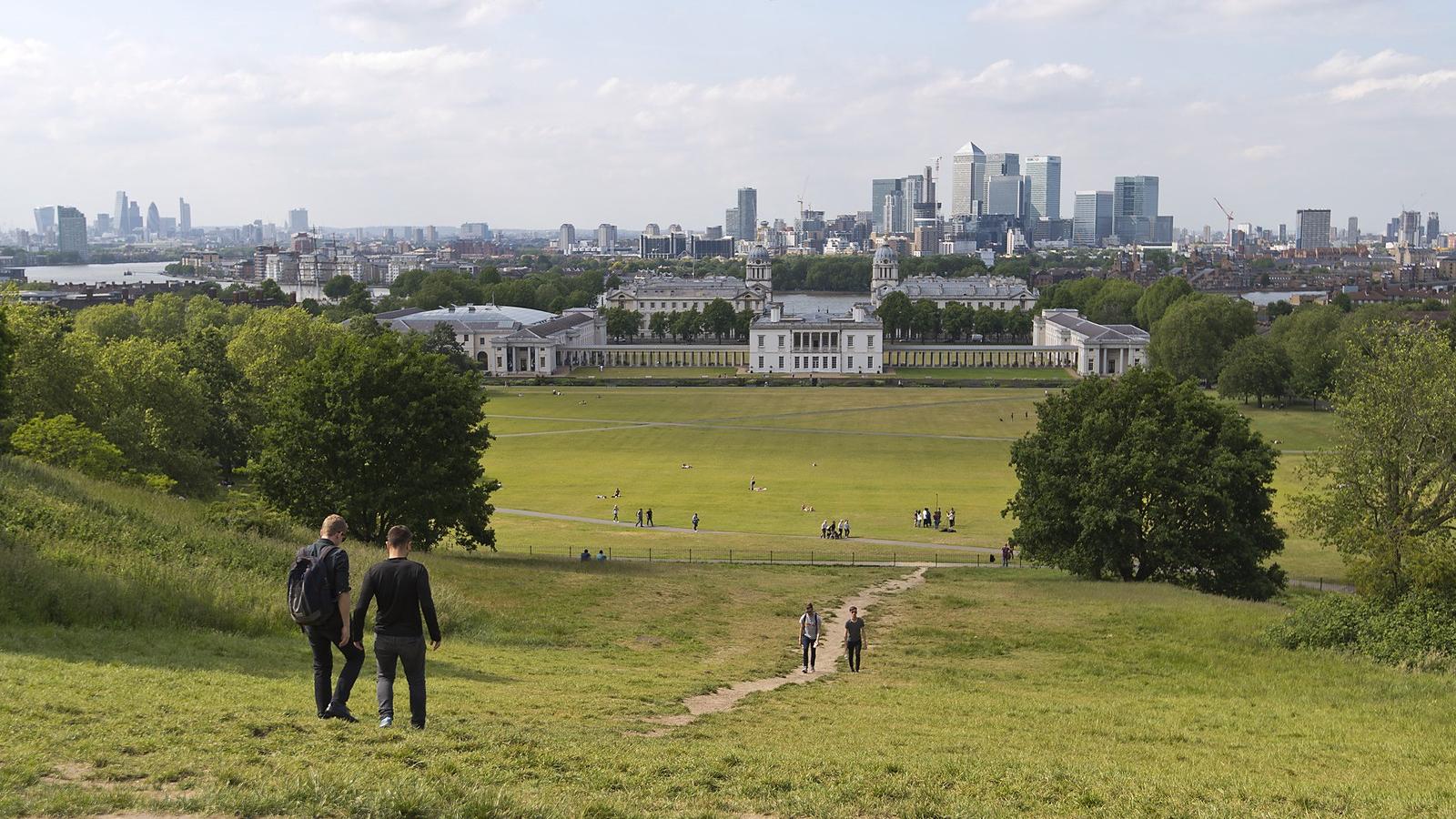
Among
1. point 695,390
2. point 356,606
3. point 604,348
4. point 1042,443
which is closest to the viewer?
point 356,606

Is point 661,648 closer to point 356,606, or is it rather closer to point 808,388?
point 356,606

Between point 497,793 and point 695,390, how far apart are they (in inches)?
4052

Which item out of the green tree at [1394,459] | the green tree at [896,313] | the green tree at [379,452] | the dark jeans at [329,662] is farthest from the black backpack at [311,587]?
the green tree at [896,313]

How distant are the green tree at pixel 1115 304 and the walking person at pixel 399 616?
161 metres

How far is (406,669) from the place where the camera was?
1180 cm

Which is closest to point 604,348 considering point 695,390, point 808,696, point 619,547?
point 695,390

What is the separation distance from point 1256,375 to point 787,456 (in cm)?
4335

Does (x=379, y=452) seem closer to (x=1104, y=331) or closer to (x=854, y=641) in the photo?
(x=854, y=641)

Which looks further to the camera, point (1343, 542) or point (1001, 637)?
point (1343, 542)

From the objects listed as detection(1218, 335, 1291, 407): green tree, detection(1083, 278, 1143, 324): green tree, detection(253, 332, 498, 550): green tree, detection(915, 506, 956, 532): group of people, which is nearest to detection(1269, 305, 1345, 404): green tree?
detection(1218, 335, 1291, 407): green tree

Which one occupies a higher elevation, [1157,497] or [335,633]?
[335,633]

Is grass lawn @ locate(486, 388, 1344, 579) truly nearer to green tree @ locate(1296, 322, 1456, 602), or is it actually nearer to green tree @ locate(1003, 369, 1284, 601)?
green tree @ locate(1003, 369, 1284, 601)

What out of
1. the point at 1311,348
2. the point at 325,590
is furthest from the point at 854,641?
the point at 1311,348

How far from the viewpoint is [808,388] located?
116 metres
